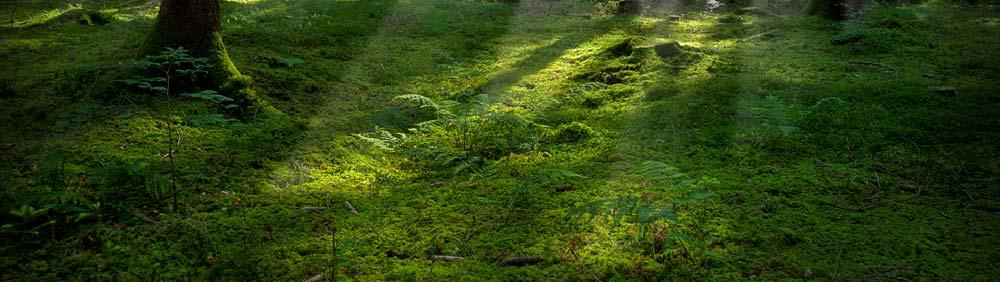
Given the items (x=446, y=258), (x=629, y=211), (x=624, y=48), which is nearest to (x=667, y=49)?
(x=624, y=48)

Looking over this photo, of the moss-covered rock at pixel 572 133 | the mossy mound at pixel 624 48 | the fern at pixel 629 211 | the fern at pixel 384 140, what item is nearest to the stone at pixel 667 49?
the mossy mound at pixel 624 48

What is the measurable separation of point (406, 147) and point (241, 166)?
5.34ft

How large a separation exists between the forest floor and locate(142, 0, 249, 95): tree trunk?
445 mm

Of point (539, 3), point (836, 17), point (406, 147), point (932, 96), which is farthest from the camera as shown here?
point (539, 3)

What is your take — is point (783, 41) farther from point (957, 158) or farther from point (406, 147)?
→ point (406, 147)

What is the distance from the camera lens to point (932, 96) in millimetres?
5934

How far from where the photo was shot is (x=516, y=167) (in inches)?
192

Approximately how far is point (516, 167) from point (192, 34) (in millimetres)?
4329

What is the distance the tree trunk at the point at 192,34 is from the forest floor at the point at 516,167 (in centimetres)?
45

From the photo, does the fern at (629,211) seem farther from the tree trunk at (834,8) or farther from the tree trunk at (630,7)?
the tree trunk at (630,7)

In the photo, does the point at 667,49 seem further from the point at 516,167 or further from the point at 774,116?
the point at 516,167

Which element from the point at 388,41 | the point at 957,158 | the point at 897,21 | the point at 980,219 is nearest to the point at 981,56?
the point at 897,21

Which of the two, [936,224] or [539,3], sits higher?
[539,3]

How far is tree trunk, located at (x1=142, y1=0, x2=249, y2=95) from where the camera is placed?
233 inches
